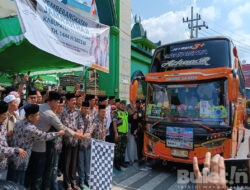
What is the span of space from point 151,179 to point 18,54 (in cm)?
540

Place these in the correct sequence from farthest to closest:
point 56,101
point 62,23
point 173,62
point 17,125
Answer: point 173,62
point 62,23
point 56,101
point 17,125

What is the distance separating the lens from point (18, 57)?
28.0ft

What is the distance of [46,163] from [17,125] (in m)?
1.11

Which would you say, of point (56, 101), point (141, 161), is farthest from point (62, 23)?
point (141, 161)

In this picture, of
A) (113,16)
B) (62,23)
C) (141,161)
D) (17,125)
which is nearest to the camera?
(17,125)

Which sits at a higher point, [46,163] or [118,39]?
[118,39]

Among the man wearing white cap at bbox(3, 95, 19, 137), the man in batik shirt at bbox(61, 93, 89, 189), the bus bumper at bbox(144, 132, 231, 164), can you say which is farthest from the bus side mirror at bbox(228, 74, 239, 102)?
the man wearing white cap at bbox(3, 95, 19, 137)

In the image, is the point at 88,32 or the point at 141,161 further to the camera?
the point at 141,161

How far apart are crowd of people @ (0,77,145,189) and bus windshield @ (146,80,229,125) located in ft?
3.40

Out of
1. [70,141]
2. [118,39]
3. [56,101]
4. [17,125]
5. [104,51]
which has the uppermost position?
[118,39]

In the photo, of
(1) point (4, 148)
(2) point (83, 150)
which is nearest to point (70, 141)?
(2) point (83, 150)

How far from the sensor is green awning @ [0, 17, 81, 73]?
217 inches

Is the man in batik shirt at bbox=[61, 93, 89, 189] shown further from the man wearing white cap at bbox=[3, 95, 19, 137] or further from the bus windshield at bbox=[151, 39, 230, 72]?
the bus windshield at bbox=[151, 39, 230, 72]

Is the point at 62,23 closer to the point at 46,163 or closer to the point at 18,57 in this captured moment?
the point at 18,57
